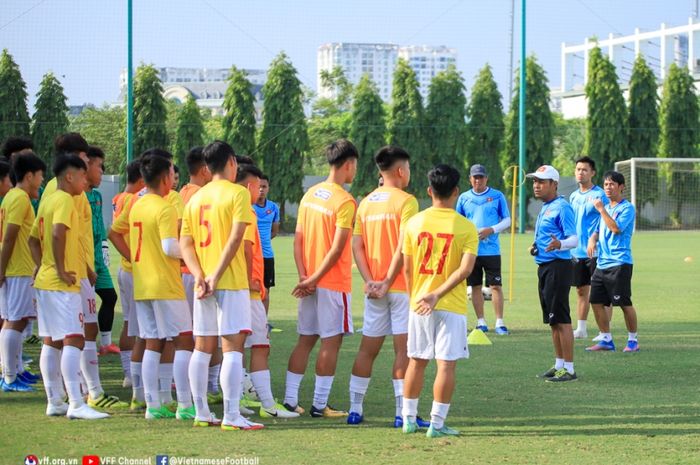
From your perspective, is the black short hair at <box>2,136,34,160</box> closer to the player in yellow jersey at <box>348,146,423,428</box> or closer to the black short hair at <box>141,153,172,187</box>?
the black short hair at <box>141,153,172,187</box>

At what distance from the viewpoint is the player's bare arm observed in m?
7.14

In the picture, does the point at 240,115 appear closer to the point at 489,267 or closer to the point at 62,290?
the point at 489,267

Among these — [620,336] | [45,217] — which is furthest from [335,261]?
[620,336]

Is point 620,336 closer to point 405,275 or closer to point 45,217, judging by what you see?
point 405,275

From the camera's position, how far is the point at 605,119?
148 feet

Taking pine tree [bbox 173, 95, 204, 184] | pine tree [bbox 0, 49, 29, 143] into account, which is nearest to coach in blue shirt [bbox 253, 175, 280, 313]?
pine tree [bbox 0, 49, 29, 143]

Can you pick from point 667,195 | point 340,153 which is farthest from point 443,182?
point 667,195

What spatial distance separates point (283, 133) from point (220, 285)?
1386 inches

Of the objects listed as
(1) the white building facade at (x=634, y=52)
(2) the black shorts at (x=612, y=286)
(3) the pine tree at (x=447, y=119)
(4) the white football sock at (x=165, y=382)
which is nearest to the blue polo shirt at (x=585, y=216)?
(2) the black shorts at (x=612, y=286)

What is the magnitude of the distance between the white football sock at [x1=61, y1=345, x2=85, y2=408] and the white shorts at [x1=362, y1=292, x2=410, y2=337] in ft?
7.37

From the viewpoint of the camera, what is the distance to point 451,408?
27.6 feet

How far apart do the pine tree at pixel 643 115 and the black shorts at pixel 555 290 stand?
36695 millimetres

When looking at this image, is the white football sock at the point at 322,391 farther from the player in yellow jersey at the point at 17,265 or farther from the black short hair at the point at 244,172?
the player in yellow jersey at the point at 17,265

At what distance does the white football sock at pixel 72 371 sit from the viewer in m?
7.88
